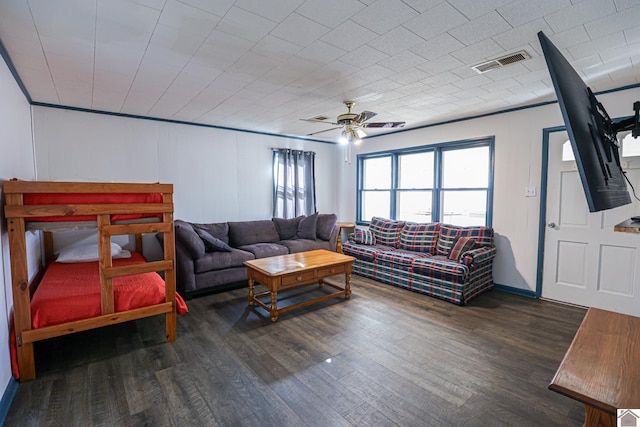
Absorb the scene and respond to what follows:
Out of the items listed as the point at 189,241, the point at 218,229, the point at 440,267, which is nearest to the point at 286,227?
the point at 218,229

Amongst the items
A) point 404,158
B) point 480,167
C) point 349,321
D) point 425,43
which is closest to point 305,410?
point 349,321

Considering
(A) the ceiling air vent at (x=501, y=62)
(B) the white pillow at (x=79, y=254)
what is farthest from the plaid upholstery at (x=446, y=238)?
(B) the white pillow at (x=79, y=254)

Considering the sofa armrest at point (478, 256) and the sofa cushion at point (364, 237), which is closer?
the sofa armrest at point (478, 256)

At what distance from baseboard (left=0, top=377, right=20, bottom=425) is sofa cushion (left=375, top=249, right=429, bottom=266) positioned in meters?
3.87

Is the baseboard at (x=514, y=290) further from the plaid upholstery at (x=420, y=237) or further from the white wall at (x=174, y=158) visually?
the white wall at (x=174, y=158)

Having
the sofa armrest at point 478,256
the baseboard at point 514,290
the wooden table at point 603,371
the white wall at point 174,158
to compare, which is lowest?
the baseboard at point 514,290

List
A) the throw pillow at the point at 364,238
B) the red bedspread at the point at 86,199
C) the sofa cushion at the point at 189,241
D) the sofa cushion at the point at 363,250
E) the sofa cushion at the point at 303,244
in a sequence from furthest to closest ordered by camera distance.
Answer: the throw pillow at the point at 364,238 < the sofa cushion at the point at 303,244 < the sofa cushion at the point at 363,250 < the sofa cushion at the point at 189,241 < the red bedspread at the point at 86,199

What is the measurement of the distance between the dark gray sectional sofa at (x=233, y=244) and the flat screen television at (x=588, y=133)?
3750 mm


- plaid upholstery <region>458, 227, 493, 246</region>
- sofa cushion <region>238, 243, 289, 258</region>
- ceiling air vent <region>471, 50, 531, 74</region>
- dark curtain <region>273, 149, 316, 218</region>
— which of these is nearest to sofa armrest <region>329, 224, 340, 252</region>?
dark curtain <region>273, 149, 316, 218</region>

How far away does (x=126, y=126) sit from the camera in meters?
4.23

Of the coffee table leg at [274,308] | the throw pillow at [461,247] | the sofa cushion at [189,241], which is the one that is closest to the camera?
the coffee table leg at [274,308]

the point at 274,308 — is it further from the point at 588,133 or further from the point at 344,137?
the point at 588,133

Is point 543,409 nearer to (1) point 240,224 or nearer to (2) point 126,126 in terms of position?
(1) point 240,224

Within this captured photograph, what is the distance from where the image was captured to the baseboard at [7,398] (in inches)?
69.6
